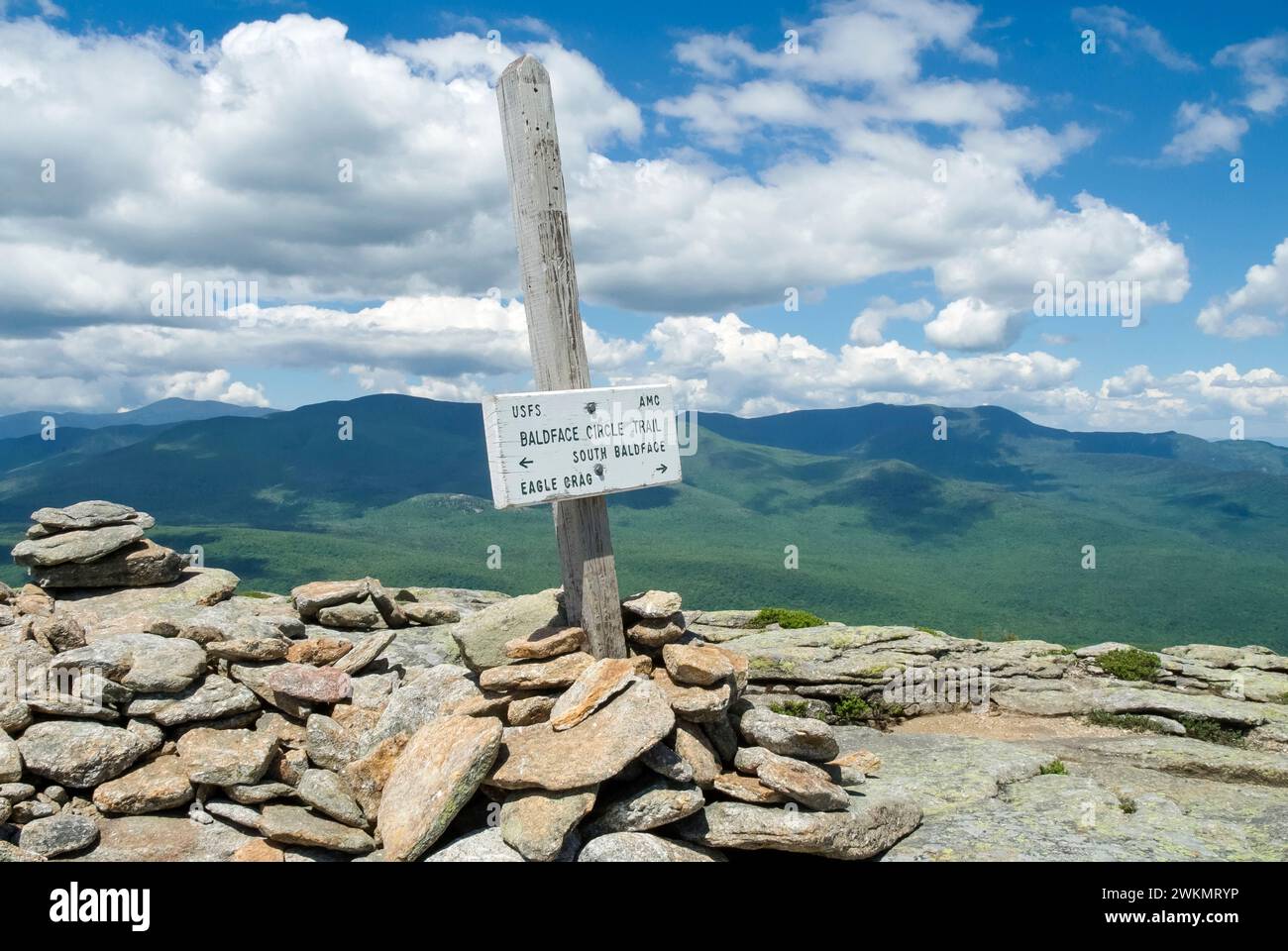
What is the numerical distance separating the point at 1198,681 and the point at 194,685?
2100 cm

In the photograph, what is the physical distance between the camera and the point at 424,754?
388 inches

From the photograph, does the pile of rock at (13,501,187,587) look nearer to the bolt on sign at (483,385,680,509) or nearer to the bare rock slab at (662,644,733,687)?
the bolt on sign at (483,385,680,509)

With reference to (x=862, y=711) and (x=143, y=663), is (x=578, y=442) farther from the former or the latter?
(x=862, y=711)

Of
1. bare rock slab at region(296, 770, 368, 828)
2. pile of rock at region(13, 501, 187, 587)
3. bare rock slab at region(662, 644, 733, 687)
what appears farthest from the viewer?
pile of rock at region(13, 501, 187, 587)

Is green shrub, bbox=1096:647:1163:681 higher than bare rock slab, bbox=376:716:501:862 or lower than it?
lower

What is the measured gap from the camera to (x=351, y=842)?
9547 mm

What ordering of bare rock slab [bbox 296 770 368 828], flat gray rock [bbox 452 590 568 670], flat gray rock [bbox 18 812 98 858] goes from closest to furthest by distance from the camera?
1. flat gray rock [bbox 18 812 98 858]
2. bare rock slab [bbox 296 770 368 828]
3. flat gray rock [bbox 452 590 568 670]

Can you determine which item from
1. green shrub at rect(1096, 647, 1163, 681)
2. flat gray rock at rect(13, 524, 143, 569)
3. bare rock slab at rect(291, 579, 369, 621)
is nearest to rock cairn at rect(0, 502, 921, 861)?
bare rock slab at rect(291, 579, 369, 621)

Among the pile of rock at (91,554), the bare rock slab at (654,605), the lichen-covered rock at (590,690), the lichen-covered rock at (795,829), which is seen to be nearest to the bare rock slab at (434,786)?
the lichen-covered rock at (590,690)

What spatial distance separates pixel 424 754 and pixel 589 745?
2.12 meters

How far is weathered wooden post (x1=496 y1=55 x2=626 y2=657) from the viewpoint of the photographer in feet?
37.3

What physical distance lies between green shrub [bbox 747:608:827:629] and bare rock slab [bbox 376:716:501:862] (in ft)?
57.2

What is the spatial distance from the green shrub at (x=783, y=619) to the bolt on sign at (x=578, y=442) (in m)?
15.2
